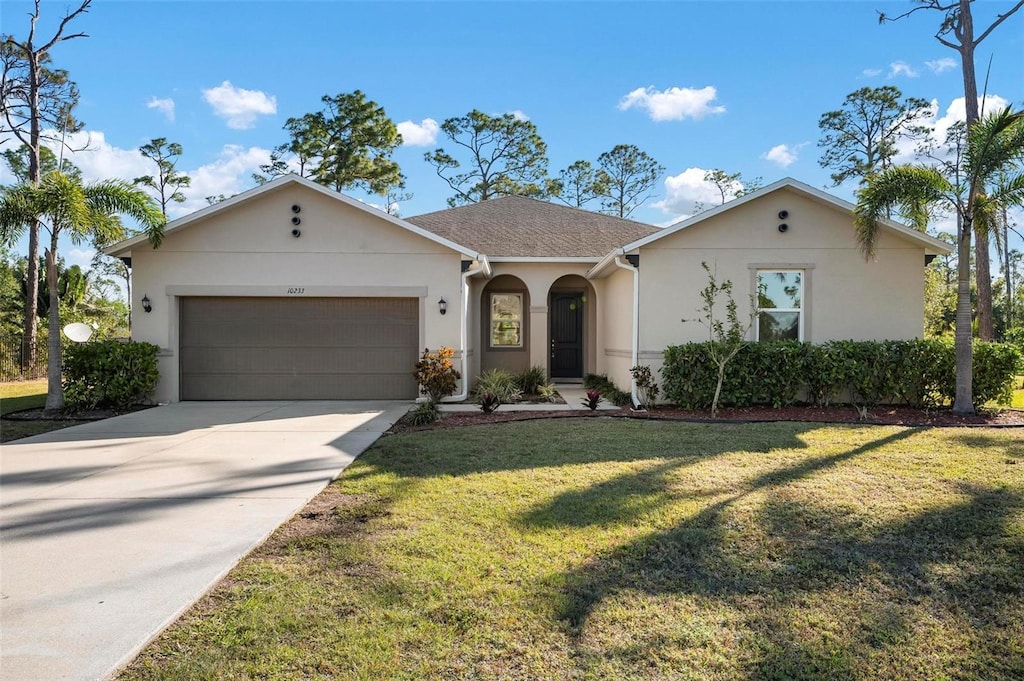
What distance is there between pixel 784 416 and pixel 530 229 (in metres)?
8.87

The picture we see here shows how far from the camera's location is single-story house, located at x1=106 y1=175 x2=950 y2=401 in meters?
10.6

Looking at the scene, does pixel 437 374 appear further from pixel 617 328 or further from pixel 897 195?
pixel 897 195

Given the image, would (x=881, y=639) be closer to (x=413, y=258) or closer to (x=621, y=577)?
(x=621, y=577)

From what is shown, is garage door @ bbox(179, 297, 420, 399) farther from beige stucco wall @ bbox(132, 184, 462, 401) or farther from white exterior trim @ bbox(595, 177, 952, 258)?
white exterior trim @ bbox(595, 177, 952, 258)

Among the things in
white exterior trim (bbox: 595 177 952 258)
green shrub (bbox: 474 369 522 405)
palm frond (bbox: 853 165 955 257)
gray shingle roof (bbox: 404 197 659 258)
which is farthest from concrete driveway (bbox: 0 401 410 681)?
palm frond (bbox: 853 165 955 257)

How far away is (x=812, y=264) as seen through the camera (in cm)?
1056

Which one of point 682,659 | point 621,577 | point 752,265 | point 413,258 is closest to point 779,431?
point 752,265

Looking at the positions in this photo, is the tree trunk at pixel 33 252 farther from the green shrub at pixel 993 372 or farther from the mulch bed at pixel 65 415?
the green shrub at pixel 993 372

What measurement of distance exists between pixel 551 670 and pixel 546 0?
13487 millimetres

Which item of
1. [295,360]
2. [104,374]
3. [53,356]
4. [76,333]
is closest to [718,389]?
[295,360]

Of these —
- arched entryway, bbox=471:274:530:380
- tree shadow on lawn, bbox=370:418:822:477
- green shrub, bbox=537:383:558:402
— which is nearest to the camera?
tree shadow on lawn, bbox=370:418:822:477

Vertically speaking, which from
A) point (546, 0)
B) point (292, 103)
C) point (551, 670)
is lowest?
point (551, 670)

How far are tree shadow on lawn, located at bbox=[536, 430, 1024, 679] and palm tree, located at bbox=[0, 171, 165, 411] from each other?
9.65 metres

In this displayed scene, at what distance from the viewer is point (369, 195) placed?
29797mm
